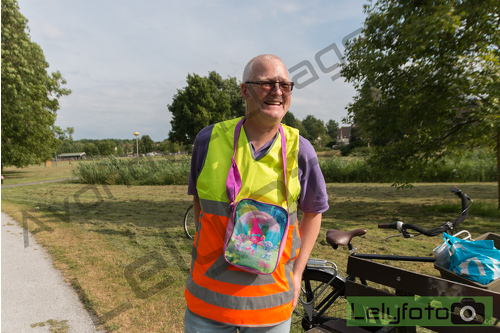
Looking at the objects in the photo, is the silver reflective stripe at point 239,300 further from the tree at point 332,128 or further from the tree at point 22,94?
the tree at point 332,128

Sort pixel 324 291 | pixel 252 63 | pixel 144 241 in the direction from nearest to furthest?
pixel 252 63, pixel 324 291, pixel 144 241

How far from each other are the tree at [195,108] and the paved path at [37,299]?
4286cm

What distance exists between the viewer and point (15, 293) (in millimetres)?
4246

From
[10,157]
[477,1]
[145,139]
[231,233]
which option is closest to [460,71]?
[477,1]

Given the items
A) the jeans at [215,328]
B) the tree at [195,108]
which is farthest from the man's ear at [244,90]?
the tree at [195,108]

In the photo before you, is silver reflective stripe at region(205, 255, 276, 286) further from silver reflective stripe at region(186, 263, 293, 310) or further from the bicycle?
the bicycle

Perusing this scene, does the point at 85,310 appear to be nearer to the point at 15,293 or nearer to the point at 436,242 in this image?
the point at 15,293

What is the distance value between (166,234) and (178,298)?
131 inches

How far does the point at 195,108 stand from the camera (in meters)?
49.2

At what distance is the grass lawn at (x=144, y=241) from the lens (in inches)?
154

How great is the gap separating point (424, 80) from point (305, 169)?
8230 millimetres

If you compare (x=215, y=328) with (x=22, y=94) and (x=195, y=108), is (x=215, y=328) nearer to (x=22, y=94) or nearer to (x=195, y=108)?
(x=22, y=94)

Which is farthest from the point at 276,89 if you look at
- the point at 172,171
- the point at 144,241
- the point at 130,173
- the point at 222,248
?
the point at 130,173

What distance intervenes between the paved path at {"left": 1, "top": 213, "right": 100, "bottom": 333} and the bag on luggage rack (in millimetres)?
3404
